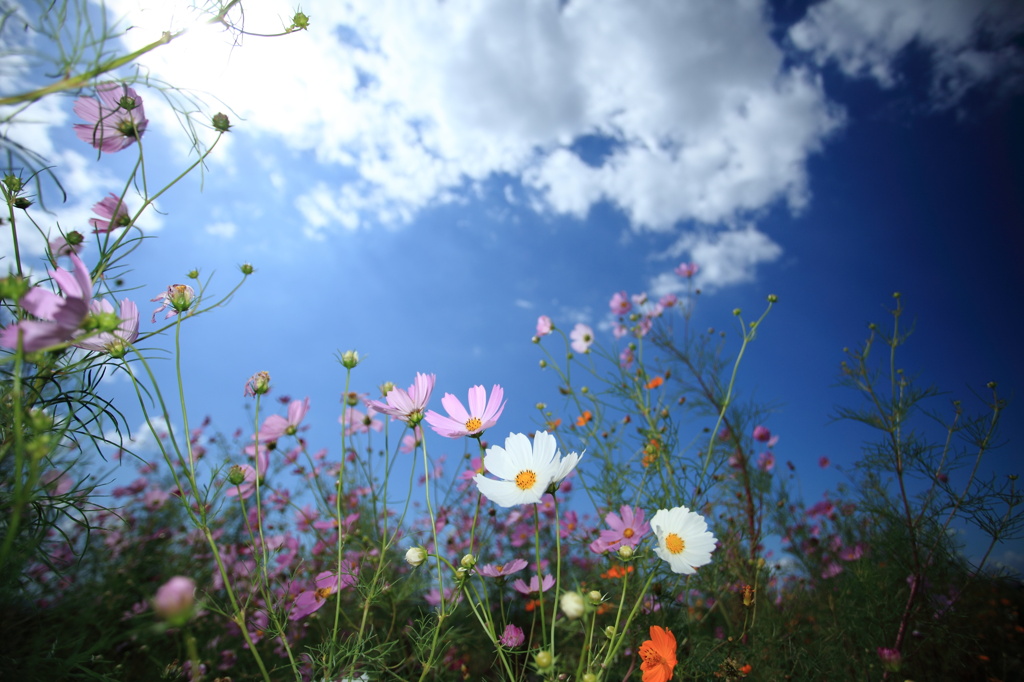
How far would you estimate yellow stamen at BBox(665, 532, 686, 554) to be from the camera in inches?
24.2

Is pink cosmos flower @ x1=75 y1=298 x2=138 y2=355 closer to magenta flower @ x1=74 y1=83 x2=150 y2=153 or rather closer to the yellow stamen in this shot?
magenta flower @ x1=74 y1=83 x2=150 y2=153

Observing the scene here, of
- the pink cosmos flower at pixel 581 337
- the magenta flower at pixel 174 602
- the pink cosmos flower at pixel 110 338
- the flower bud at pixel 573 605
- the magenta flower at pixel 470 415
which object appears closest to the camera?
the magenta flower at pixel 174 602

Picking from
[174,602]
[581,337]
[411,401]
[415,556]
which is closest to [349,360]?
[411,401]

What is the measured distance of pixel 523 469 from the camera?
25.0 inches

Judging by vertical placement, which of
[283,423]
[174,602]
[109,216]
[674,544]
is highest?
[109,216]

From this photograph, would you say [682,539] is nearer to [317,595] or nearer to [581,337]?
[317,595]

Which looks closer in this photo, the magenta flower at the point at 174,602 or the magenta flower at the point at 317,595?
the magenta flower at the point at 174,602

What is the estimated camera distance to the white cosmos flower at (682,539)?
0.57 meters

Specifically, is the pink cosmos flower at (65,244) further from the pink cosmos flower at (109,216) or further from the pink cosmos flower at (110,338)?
the pink cosmos flower at (110,338)

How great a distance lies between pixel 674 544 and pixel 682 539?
2cm

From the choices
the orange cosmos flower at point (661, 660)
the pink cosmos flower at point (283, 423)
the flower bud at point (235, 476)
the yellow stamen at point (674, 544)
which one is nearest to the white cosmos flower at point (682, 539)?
the yellow stamen at point (674, 544)

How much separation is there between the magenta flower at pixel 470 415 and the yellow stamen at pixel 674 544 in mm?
276

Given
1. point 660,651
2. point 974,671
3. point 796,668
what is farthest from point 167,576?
point 974,671

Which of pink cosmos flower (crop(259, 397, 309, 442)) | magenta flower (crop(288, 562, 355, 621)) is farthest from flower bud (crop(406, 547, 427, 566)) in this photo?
pink cosmos flower (crop(259, 397, 309, 442))
